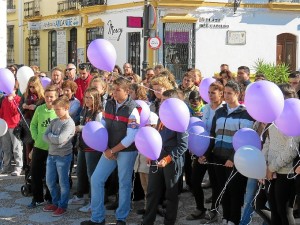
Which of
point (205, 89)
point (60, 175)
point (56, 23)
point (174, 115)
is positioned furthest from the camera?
point (56, 23)

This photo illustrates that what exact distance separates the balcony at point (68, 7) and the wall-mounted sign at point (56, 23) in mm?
304

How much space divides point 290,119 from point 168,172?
5.57 feet

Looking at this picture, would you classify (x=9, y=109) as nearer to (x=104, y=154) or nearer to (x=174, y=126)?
(x=104, y=154)

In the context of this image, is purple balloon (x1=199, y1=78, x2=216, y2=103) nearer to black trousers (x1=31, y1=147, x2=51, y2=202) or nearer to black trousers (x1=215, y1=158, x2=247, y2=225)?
black trousers (x1=215, y1=158, x2=247, y2=225)

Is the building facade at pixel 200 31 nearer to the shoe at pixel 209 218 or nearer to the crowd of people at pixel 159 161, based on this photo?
the crowd of people at pixel 159 161

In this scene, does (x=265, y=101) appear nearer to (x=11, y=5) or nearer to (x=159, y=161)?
(x=159, y=161)

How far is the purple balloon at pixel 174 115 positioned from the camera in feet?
18.8

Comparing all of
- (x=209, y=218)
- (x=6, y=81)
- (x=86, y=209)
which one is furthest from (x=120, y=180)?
(x=6, y=81)

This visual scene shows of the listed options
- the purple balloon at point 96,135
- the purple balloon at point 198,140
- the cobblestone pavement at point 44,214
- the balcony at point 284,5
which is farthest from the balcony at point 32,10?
the purple balloon at point 198,140

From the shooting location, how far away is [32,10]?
94.2 ft

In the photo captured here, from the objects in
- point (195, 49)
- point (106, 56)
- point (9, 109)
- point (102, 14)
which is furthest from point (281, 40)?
point (106, 56)

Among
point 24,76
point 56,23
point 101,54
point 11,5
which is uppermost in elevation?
point 11,5

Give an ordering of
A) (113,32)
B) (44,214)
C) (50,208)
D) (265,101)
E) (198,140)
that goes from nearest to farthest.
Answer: (265,101) → (198,140) → (44,214) → (50,208) → (113,32)

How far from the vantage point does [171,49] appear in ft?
67.5
